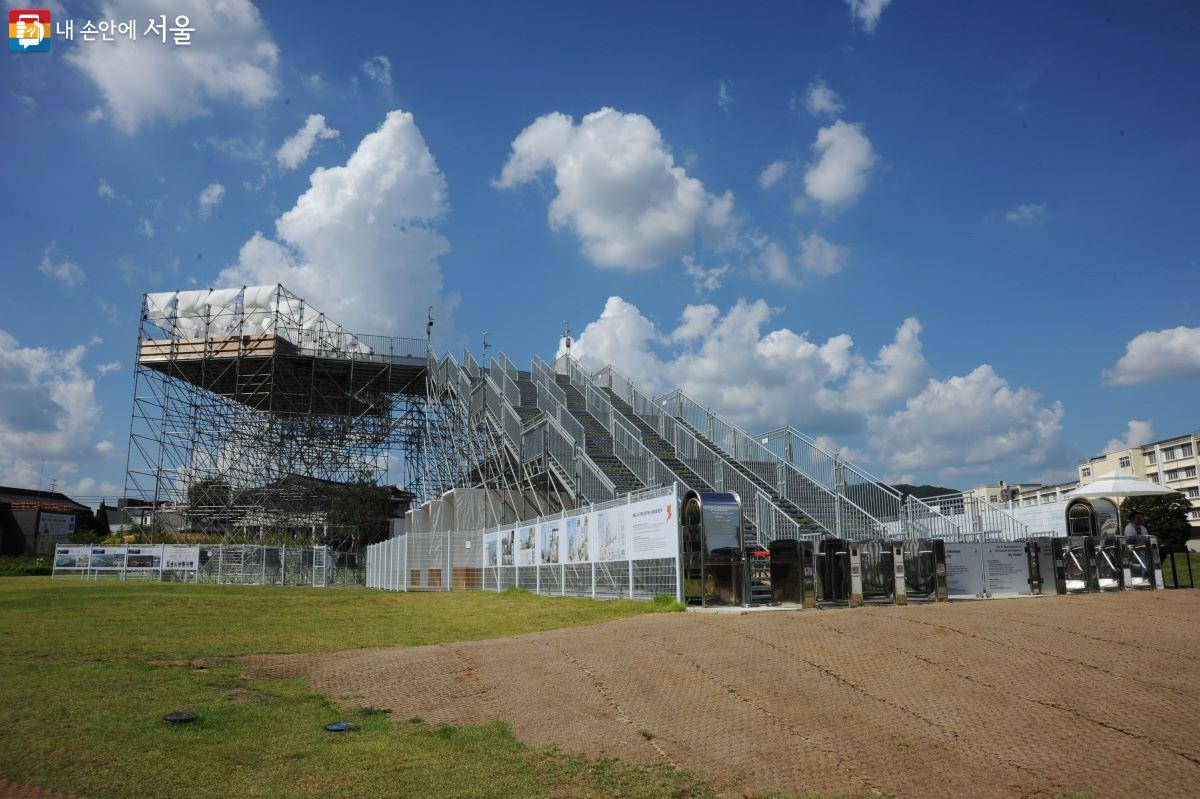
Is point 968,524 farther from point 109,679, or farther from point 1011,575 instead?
point 109,679

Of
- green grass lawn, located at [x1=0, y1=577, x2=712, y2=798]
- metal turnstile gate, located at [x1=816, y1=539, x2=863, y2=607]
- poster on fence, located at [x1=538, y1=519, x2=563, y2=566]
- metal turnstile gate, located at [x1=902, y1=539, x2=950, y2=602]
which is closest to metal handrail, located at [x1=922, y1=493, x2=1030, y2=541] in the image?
metal turnstile gate, located at [x1=902, y1=539, x2=950, y2=602]

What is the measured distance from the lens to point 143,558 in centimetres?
3959

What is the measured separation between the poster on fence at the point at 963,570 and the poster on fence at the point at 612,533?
6693mm

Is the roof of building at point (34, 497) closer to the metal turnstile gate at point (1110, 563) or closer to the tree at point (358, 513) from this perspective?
the tree at point (358, 513)

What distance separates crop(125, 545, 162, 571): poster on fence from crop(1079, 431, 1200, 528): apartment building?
67.6 meters

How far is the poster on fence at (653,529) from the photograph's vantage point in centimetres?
1520

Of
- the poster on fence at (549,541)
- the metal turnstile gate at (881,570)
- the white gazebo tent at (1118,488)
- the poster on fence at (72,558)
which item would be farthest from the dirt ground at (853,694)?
the poster on fence at (72,558)

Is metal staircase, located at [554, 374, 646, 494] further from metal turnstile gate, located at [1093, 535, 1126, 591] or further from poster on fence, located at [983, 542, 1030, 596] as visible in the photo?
metal turnstile gate, located at [1093, 535, 1126, 591]

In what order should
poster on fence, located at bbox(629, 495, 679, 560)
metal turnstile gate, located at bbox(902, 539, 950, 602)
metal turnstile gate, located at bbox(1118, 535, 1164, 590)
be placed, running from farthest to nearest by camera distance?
metal turnstile gate, located at bbox(1118, 535, 1164, 590) < metal turnstile gate, located at bbox(902, 539, 950, 602) < poster on fence, located at bbox(629, 495, 679, 560)

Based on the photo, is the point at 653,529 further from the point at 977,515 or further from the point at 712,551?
the point at 977,515

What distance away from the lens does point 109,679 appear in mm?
9234

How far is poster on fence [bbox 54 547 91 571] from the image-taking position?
39.8 metres

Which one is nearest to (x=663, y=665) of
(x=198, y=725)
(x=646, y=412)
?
(x=198, y=725)

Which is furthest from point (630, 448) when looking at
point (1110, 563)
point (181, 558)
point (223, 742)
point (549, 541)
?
point (181, 558)
